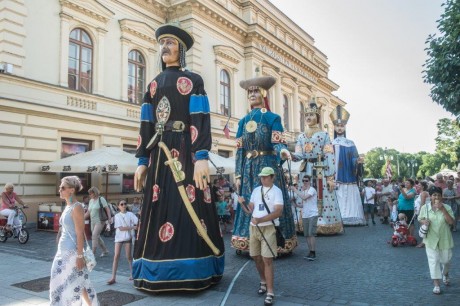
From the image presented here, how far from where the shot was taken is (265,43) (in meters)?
27.1

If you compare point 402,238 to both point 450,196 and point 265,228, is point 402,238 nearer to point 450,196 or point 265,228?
point 450,196

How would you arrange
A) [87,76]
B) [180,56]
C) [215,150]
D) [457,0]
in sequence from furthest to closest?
[215,150] < [87,76] < [457,0] < [180,56]

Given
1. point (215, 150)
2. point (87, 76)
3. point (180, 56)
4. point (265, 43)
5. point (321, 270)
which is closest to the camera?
point (180, 56)

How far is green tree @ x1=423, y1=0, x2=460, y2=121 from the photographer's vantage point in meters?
12.5

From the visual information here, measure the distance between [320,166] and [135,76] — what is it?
37.9 feet

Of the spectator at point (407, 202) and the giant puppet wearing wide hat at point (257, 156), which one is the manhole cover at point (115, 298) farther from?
the spectator at point (407, 202)

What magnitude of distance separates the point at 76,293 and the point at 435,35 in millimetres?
13836

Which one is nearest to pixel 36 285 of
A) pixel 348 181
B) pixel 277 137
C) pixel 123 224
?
pixel 123 224

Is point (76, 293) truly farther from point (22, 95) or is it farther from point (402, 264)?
point (22, 95)

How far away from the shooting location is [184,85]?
18.4ft

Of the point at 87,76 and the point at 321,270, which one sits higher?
the point at 87,76

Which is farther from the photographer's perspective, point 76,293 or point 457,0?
point 457,0

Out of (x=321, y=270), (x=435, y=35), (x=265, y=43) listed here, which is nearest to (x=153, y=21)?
(x=265, y=43)

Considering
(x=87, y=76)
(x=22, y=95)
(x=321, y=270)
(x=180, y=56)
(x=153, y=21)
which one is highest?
(x=153, y=21)
